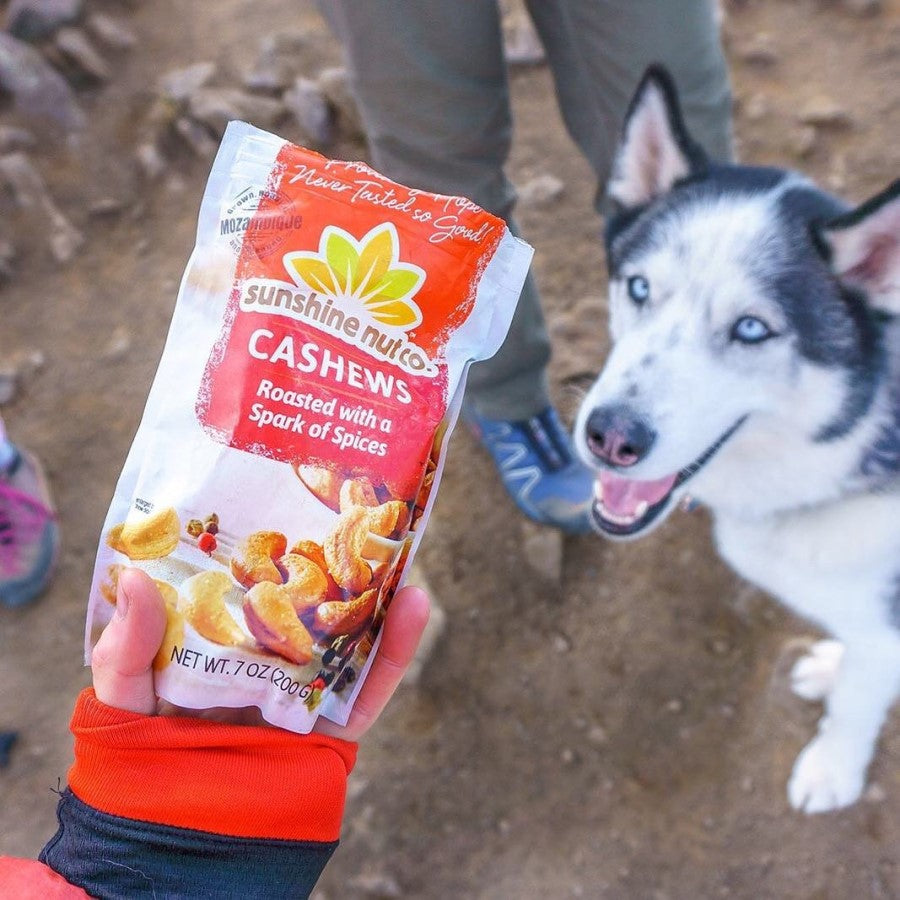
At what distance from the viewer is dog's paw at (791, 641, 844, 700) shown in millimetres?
1927

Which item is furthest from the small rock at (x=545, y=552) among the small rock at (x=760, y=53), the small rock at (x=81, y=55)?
the small rock at (x=81, y=55)

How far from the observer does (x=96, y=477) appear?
2525 millimetres

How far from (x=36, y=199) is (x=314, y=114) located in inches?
46.6

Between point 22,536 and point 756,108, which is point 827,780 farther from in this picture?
point 756,108

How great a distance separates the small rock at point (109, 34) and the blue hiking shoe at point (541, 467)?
8.97 feet

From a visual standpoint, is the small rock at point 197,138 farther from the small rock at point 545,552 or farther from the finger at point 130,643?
the finger at point 130,643

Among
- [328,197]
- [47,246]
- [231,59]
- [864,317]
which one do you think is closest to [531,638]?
[864,317]

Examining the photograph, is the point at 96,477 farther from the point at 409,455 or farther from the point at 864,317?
the point at 864,317

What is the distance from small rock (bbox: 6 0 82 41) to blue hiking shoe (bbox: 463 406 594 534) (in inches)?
114

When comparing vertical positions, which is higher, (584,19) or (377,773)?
(584,19)

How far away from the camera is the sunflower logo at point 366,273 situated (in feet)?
3.22

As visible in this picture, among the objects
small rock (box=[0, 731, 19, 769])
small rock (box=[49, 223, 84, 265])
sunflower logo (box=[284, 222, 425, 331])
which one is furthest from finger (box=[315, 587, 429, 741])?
small rock (box=[49, 223, 84, 265])

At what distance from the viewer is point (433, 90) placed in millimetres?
1633

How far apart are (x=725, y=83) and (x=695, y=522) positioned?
1.18m
